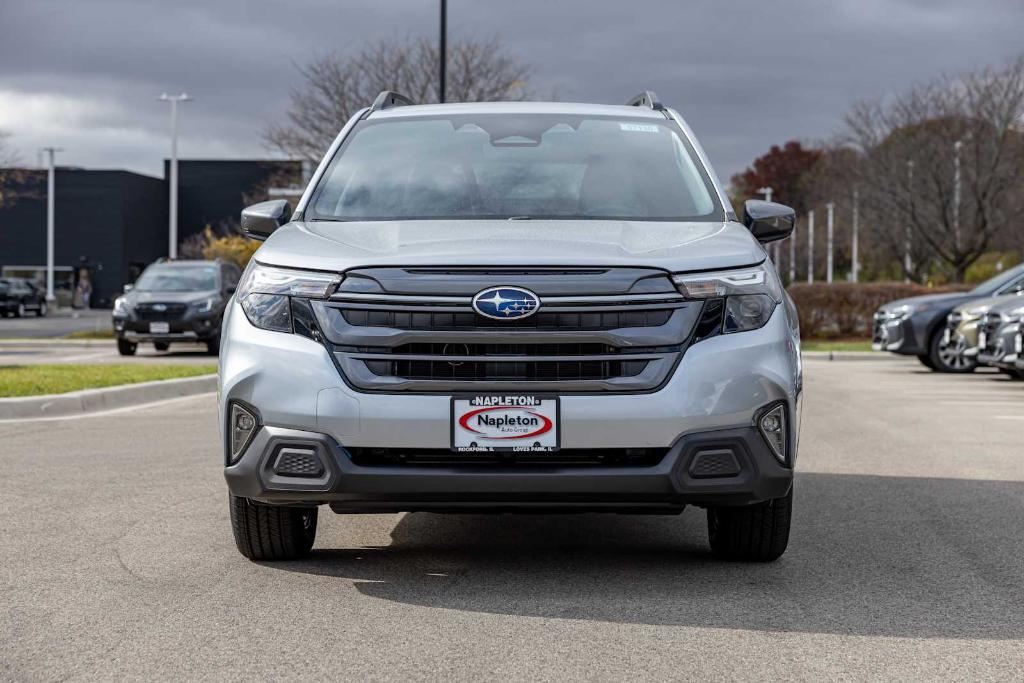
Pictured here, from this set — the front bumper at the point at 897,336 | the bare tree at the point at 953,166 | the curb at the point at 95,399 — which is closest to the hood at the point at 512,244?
the curb at the point at 95,399

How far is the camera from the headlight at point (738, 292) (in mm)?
5336

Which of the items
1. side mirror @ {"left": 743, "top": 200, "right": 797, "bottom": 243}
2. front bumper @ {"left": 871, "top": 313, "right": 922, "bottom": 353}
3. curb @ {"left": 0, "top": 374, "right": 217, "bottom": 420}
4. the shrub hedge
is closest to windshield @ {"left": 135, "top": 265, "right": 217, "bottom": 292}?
curb @ {"left": 0, "top": 374, "right": 217, "bottom": 420}

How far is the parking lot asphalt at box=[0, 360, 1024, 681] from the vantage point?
14.6ft

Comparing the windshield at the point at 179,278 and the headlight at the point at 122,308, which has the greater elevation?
the windshield at the point at 179,278

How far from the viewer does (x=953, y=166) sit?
44.4 meters

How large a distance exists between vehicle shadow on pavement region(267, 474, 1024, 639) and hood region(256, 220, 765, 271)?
4.06 feet

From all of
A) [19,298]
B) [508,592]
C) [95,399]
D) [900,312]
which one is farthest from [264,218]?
[19,298]

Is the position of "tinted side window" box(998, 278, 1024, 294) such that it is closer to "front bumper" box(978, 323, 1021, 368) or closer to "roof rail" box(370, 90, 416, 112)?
"front bumper" box(978, 323, 1021, 368)

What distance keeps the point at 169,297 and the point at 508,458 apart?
→ 71.5 ft

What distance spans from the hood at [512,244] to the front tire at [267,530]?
40.4 inches

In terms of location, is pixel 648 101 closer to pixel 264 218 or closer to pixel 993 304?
pixel 264 218

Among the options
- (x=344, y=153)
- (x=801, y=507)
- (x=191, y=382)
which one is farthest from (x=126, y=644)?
(x=191, y=382)

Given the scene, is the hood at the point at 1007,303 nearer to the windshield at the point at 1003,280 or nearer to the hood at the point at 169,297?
the windshield at the point at 1003,280

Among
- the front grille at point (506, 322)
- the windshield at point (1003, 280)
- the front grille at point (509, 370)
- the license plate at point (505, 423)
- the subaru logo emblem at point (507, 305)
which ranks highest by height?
the windshield at point (1003, 280)
